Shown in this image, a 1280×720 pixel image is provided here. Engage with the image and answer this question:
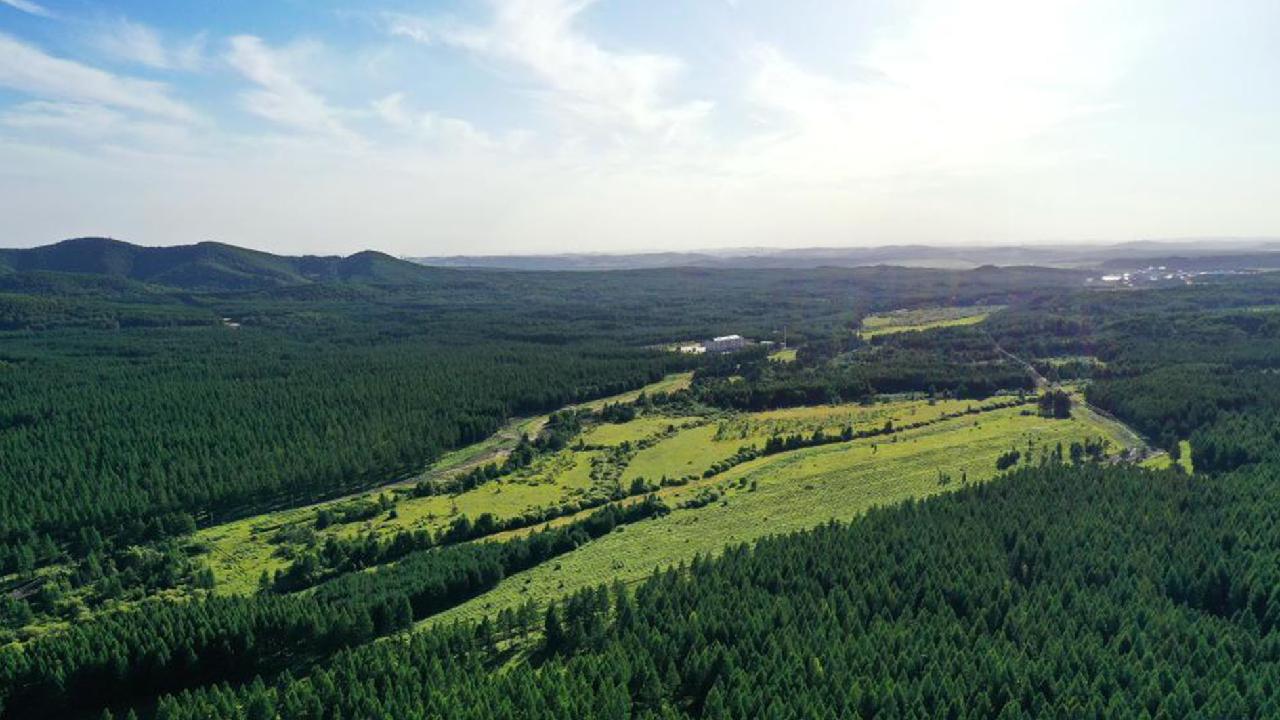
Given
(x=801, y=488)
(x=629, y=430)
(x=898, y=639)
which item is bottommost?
(x=801, y=488)

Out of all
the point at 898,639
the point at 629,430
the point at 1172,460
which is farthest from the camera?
the point at 629,430

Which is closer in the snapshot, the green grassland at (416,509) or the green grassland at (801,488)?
the green grassland at (801,488)

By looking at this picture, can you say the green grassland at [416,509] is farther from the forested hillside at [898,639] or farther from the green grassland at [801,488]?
the forested hillside at [898,639]

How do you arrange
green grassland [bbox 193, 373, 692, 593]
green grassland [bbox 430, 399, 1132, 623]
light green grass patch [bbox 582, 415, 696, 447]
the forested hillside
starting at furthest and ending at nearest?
light green grass patch [bbox 582, 415, 696, 447], green grassland [bbox 193, 373, 692, 593], green grassland [bbox 430, 399, 1132, 623], the forested hillside

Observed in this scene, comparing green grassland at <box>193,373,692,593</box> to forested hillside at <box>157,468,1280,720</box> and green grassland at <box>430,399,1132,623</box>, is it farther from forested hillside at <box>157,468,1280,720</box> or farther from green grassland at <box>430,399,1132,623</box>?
forested hillside at <box>157,468,1280,720</box>

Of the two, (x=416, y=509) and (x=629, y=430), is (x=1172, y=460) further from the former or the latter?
(x=416, y=509)

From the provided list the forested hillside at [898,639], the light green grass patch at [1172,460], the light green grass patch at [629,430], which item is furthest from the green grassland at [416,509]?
the light green grass patch at [1172,460]

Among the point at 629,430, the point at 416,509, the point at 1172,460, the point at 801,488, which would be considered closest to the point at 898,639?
the point at 801,488

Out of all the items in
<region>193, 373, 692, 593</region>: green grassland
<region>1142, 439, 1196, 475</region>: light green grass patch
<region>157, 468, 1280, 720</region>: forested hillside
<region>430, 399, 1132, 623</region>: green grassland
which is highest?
<region>157, 468, 1280, 720</region>: forested hillside

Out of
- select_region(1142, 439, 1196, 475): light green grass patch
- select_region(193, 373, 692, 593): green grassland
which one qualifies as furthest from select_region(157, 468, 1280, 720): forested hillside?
select_region(193, 373, 692, 593): green grassland
